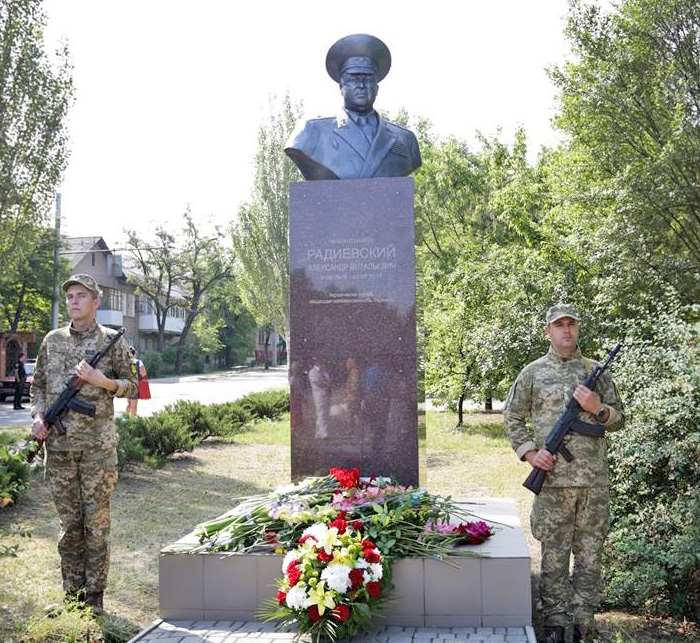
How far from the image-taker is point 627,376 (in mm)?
5824

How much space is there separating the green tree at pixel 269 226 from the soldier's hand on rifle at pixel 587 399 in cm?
2539

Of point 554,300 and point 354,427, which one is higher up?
point 554,300

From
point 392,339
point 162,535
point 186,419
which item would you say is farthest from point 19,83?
point 392,339

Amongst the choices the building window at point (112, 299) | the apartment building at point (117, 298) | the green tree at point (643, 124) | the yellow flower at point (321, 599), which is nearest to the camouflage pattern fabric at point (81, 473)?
the yellow flower at point (321, 599)

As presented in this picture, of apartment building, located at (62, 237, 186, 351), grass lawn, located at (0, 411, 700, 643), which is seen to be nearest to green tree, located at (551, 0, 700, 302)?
grass lawn, located at (0, 411, 700, 643)

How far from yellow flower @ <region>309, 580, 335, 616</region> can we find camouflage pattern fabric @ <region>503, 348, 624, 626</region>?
1.35 metres

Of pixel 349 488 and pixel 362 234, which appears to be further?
pixel 362 234

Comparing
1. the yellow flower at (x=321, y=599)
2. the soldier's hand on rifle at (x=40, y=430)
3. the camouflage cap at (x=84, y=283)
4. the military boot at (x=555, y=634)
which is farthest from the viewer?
the camouflage cap at (x=84, y=283)

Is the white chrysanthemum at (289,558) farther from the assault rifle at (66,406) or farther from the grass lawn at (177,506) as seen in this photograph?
the assault rifle at (66,406)

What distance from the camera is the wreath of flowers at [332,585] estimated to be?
3.79m

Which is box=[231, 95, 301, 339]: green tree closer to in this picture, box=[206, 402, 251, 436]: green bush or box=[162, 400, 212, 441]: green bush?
box=[206, 402, 251, 436]: green bush

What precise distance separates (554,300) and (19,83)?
42.6 ft

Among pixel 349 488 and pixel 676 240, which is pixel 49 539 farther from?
pixel 676 240

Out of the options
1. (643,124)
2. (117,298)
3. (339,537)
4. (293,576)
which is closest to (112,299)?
(117,298)
